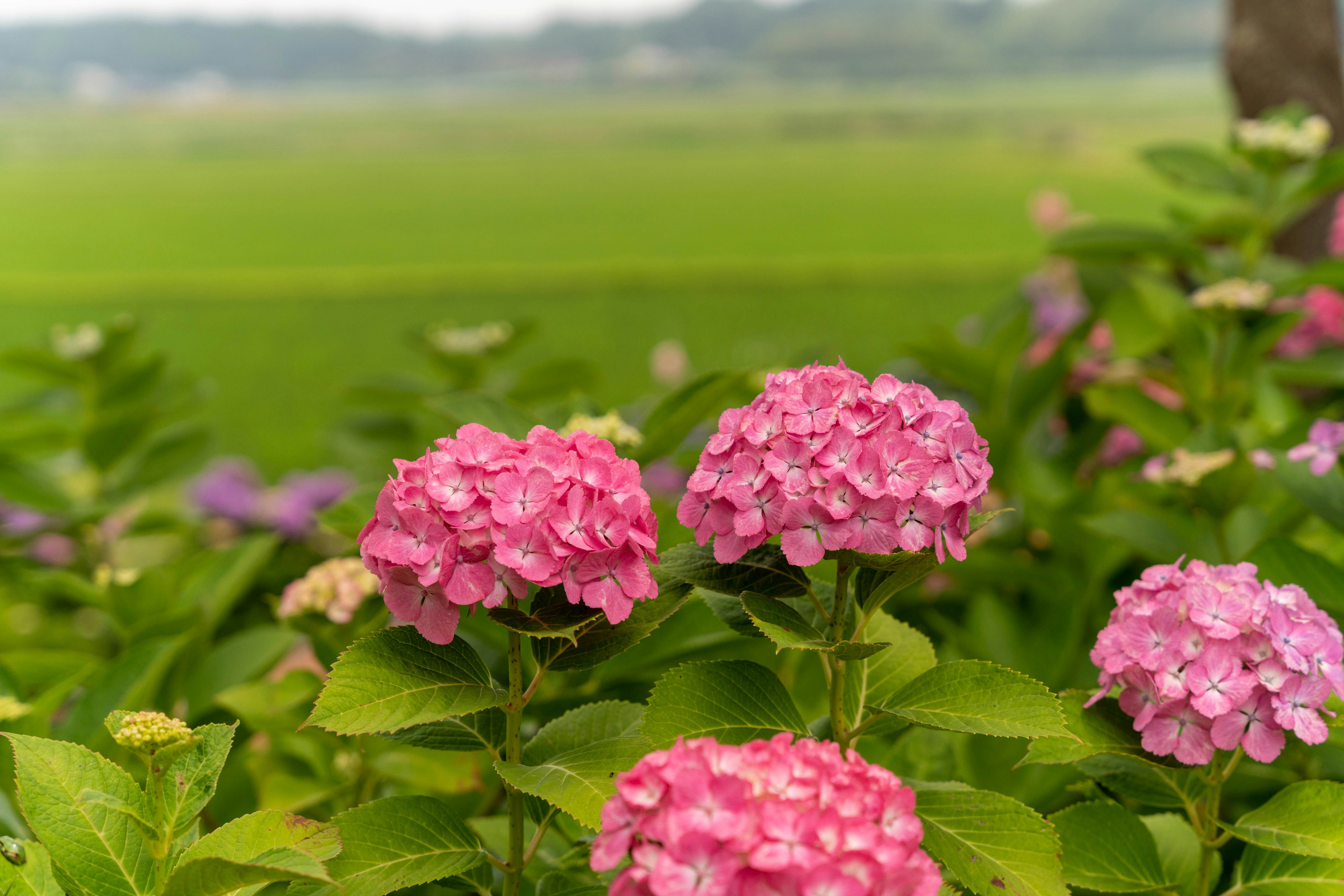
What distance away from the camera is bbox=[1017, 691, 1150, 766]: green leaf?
2.40ft

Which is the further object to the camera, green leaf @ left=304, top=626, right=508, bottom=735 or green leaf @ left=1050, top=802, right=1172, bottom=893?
green leaf @ left=1050, top=802, right=1172, bottom=893

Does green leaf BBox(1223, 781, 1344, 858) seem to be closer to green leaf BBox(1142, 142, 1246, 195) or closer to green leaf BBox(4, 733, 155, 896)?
green leaf BBox(4, 733, 155, 896)

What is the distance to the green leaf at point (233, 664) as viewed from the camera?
1.29 metres

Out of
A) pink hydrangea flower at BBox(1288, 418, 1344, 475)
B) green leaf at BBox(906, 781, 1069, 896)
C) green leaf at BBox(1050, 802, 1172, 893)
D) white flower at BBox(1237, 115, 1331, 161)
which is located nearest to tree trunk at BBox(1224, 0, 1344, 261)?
white flower at BBox(1237, 115, 1331, 161)

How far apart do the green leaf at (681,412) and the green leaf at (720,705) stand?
1.37ft

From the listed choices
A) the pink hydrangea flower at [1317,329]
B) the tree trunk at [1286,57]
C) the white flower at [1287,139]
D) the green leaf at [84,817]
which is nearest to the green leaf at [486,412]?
the green leaf at [84,817]

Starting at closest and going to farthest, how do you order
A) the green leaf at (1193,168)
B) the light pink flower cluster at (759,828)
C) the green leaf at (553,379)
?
the light pink flower cluster at (759,828)
the green leaf at (553,379)
the green leaf at (1193,168)

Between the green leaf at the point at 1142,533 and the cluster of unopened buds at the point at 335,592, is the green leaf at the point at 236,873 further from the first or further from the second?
the green leaf at the point at 1142,533

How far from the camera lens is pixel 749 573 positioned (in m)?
0.71

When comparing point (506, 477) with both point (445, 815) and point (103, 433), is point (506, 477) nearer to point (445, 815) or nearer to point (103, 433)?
point (445, 815)

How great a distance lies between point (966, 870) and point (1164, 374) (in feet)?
4.35

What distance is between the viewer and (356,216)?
1395 cm

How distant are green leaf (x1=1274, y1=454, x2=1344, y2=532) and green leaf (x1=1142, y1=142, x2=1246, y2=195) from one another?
0.94 meters

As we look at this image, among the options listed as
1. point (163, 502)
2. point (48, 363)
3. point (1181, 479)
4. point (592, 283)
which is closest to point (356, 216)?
point (592, 283)
